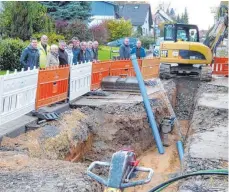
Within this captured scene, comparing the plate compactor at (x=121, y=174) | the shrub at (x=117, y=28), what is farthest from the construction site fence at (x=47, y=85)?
the shrub at (x=117, y=28)

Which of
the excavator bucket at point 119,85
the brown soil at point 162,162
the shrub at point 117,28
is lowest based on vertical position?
the brown soil at point 162,162

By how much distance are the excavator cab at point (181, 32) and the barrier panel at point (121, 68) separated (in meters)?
3.28

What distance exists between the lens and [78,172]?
19.7 feet

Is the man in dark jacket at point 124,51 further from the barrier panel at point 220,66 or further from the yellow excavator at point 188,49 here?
the barrier panel at point 220,66

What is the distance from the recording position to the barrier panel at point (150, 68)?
16.8m

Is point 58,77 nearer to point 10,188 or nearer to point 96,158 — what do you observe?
point 96,158

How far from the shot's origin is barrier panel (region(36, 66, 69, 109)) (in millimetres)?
9328

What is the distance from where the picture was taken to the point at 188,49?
57.8 feet

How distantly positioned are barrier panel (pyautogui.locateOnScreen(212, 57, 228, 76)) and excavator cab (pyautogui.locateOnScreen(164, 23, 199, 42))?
4.84 ft

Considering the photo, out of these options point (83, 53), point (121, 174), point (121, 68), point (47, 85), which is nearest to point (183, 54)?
point (121, 68)

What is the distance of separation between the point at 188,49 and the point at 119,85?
5136mm

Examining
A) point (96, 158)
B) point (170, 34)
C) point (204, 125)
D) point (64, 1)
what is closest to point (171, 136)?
point (204, 125)

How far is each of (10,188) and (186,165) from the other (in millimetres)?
2968

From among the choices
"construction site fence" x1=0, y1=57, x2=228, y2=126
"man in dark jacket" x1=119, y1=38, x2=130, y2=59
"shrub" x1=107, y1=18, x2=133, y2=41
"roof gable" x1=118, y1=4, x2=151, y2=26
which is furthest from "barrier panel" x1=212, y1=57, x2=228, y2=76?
"roof gable" x1=118, y1=4, x2=151, y2=26
